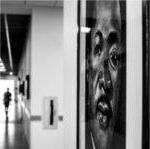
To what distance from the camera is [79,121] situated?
2500 millimetres

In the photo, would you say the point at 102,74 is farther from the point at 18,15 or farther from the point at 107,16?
the point at 18,15

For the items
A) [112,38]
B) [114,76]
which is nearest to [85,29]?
[112,38]

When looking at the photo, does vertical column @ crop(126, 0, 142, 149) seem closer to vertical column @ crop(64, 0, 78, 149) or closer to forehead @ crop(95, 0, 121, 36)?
forehead @ crop(95, 0, 121, 36)

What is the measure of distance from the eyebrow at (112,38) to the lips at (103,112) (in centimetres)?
29

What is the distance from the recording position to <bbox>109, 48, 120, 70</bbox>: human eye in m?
1.62

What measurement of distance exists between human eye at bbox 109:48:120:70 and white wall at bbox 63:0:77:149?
3.32 ft

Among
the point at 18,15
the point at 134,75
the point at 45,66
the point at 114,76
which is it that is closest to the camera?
the point at 134,75

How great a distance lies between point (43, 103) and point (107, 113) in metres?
6.32

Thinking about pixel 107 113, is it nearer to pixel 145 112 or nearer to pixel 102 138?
pixel 102 138

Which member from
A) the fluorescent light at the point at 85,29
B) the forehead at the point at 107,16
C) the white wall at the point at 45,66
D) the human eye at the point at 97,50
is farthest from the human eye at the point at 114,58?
the white wall at the point at 45,66

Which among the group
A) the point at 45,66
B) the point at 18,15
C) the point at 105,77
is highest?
the point at 18,15

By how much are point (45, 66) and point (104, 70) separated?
6.19 meters

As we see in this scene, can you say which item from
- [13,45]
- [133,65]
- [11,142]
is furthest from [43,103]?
[13,45]

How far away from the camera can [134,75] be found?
55.8 inches
